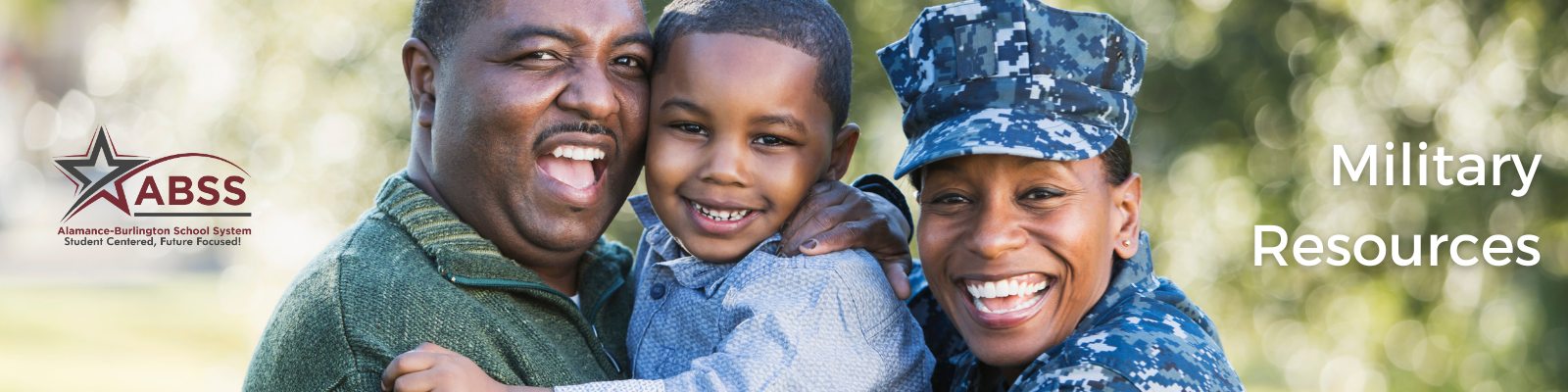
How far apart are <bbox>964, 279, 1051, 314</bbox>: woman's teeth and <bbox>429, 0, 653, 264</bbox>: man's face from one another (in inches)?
38.0

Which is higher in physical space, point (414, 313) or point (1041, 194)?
point (1041, 194)

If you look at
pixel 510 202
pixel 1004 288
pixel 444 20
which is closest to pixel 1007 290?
pixel 1004 288

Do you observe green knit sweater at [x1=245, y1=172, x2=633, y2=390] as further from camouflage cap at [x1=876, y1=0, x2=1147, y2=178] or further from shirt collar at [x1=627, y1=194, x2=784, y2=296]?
camouflage cap at [x1=876, y1=0, x2=1147, y2=178]

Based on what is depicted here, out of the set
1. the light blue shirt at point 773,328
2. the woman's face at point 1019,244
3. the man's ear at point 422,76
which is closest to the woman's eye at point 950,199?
the woman's face at point 1019,244

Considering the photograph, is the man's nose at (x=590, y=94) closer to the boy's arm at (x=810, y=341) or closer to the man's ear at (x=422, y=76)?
the man's ear at (x=422, y=76)

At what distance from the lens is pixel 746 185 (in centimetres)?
299

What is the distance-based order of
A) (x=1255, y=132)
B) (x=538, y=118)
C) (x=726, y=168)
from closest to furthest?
(x=538, y=118), (x=726, y=168), (x=1255, y=132)

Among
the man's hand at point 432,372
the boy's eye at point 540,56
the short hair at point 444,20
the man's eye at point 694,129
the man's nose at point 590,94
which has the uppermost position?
the short hair at point 444,20

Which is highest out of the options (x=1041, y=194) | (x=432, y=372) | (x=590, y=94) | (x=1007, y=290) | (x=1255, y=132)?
(x=1255, y=132)

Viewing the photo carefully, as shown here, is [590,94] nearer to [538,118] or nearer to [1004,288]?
[538,118]

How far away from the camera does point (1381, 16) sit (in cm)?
710

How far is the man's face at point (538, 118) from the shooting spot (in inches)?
111

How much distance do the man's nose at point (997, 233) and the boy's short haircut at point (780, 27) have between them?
0.65 m

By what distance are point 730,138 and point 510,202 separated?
564 mm
